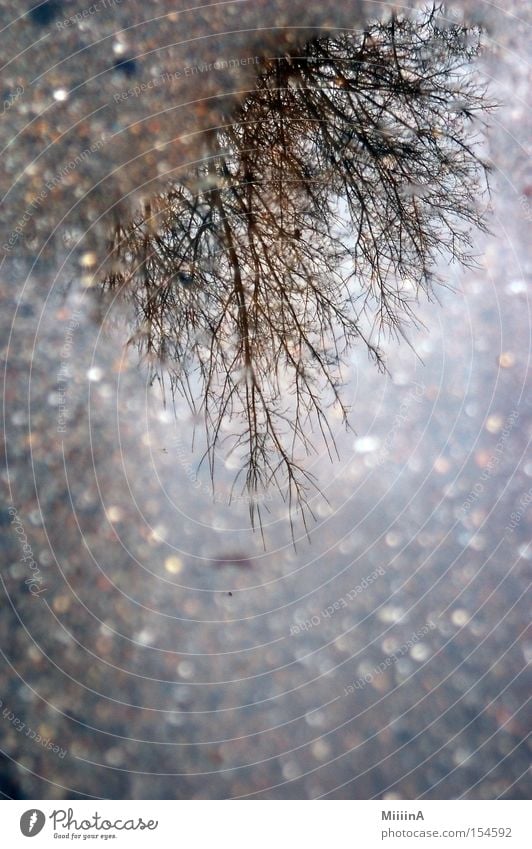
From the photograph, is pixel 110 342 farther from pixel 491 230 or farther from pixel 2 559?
pixel 491 230

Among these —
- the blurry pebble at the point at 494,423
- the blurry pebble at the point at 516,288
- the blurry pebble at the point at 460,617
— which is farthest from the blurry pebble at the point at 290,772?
the blurry pebble at the point at 516,288

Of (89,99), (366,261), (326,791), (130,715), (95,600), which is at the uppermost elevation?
(89,99)

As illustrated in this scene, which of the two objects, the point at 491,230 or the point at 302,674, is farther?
the point at 491,230

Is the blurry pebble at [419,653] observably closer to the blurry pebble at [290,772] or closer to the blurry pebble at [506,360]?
the blurry pebble at [290,772]

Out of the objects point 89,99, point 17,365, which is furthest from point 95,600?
point 89,99

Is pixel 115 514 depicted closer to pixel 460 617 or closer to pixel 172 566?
pixel 172 566

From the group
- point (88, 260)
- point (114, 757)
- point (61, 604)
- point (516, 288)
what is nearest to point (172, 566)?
point (61, 604)

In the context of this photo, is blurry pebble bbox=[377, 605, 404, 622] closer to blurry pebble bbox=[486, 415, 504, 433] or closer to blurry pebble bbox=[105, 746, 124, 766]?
blurry pebble bbox=[486, 415, 504, 433]
